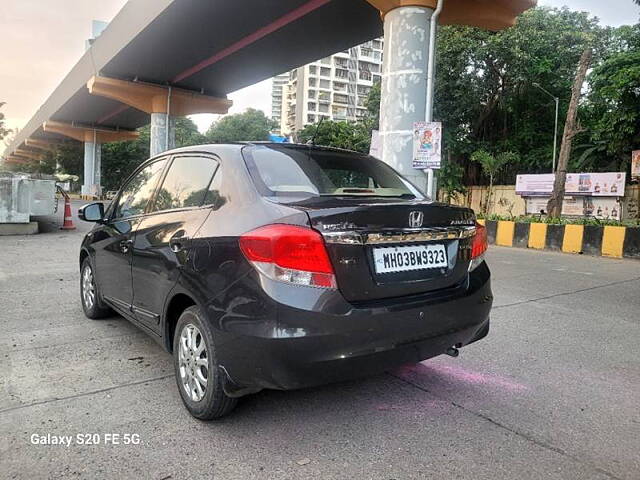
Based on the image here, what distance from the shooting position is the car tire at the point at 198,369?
247 centimetres

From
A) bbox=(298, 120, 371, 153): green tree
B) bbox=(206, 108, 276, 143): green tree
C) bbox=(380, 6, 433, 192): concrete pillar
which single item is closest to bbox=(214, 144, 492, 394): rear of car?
bbox=(380, 6, 433, 192): concrete pillar

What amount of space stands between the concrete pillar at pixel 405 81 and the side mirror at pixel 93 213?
22.3ft

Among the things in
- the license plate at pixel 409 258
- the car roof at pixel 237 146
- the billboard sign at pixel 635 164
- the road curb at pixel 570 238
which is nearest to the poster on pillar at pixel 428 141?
the road curb at pixel 570 238

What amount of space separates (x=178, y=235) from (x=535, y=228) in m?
10.0

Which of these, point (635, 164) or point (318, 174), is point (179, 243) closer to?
point (318, 174)

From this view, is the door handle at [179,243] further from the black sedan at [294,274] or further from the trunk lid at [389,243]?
the trunk lid at [389,243]

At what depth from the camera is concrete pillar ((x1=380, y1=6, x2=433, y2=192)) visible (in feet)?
31.9

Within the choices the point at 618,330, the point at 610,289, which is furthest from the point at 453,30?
the point at 618,330

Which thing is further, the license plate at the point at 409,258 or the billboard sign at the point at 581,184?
the billboard sign at the point at 581,184

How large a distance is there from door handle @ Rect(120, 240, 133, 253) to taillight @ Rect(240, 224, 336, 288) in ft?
5.15

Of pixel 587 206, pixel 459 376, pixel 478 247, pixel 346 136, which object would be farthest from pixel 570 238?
pixel 346 136

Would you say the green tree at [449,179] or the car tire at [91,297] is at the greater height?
the green tree at [449,179]

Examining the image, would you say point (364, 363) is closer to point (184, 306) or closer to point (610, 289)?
point (184, 306)

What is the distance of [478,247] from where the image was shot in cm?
293
